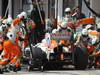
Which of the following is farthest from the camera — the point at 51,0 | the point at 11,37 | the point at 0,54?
the point at 51,0

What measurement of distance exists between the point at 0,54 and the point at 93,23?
2966mm

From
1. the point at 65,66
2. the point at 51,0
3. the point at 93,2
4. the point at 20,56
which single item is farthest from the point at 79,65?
the point at 51,0

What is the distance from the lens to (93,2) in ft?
52.4

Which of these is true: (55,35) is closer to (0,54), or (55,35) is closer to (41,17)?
(0,54)

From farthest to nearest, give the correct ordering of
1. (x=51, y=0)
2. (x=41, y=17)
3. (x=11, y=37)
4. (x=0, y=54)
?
(x=51, y=0)
(x=41, y=17)
(x=0, y=54)
(x=11, y=37)

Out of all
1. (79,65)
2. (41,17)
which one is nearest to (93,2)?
(41,17)

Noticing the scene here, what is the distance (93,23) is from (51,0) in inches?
238

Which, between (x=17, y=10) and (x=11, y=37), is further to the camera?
(x=17, y=10)

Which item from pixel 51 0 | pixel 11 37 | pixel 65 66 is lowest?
pixel 65 66

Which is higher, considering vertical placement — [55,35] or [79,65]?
[55,35]

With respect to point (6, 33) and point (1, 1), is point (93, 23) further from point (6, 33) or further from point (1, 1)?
point (1, 1)

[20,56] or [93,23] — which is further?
[93,23]

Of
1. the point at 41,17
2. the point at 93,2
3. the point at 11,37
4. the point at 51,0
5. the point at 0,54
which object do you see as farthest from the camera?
the point at 51,0

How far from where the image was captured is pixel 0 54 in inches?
470
